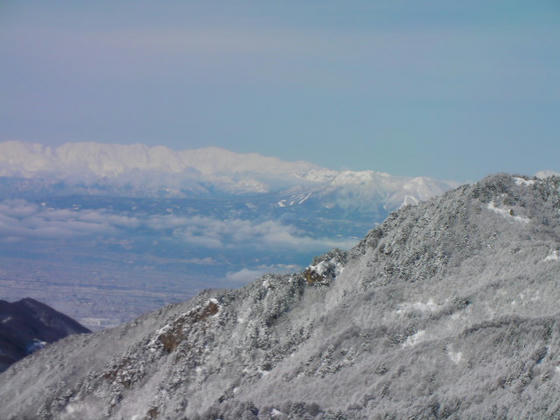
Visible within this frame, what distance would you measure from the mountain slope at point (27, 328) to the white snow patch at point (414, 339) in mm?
60608

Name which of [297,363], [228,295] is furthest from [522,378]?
[228,295]

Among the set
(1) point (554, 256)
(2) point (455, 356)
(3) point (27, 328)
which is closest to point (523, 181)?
(1) point (554, 256)

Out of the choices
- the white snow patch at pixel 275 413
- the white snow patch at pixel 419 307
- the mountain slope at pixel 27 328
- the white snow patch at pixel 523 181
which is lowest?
the mountain slope at pixel 27 328

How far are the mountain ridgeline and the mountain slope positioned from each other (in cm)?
3176

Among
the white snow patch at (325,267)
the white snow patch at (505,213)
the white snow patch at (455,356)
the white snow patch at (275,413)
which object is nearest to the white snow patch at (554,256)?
the white snow patch at (505,213)

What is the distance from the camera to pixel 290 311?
50188 millimetres

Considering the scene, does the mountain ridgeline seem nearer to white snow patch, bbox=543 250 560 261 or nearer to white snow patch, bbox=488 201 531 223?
white snow patch, bbox=488 201 531 223

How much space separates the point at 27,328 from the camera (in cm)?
10838

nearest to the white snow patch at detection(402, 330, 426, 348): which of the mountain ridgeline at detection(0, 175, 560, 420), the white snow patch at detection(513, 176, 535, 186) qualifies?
the mountain ridgeline at detection(0, 175, 560, 420)

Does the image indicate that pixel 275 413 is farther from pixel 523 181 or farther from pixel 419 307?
pixel 523 181

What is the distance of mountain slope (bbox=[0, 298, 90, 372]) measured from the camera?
91562 millimetres

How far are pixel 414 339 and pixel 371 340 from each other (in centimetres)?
325

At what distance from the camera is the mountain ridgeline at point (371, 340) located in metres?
34.5

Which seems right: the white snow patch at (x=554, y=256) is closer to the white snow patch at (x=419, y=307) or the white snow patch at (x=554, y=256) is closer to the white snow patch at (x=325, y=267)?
the white snow patch at (x=419, y=307)
